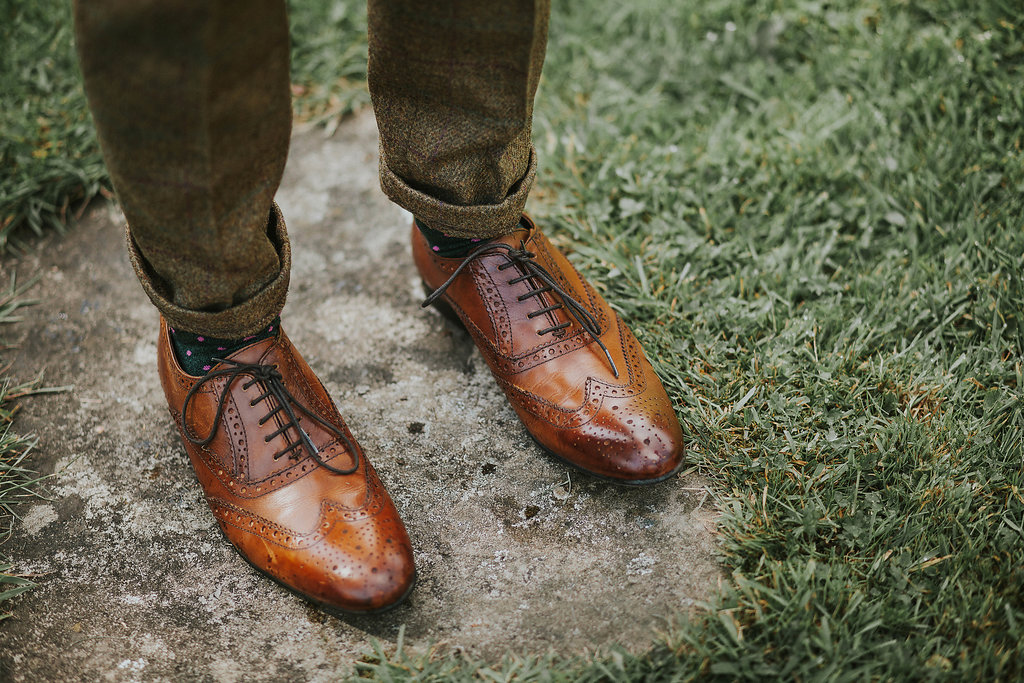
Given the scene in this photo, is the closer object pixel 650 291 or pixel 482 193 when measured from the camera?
pixel 482 193

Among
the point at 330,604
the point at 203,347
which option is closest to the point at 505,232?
the point at 203,347

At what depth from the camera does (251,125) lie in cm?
105

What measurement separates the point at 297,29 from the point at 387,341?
1.60 meters

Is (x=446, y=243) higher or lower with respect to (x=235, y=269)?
lower

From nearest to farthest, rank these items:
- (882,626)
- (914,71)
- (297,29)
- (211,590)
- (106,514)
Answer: (882,626), (211,590), (106,514), (914,71), (297,29)

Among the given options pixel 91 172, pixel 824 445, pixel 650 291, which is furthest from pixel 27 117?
pixel 824 445

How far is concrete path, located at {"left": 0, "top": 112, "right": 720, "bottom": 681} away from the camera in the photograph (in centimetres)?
127

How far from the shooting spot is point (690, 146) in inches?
87.6

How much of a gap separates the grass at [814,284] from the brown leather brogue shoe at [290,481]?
0.56 ft

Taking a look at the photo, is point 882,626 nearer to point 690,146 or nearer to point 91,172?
point 690,146

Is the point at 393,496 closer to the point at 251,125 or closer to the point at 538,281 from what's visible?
the point at 538,281

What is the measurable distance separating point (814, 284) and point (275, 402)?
1.38m

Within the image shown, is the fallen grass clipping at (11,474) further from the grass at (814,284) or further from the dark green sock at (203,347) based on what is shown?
the grass at (814,284)

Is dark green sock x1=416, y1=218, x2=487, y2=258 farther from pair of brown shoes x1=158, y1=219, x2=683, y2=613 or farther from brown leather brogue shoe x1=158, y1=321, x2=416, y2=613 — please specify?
brown leather brogue shoe x1=158, y1=321, x2=416, y2=613
